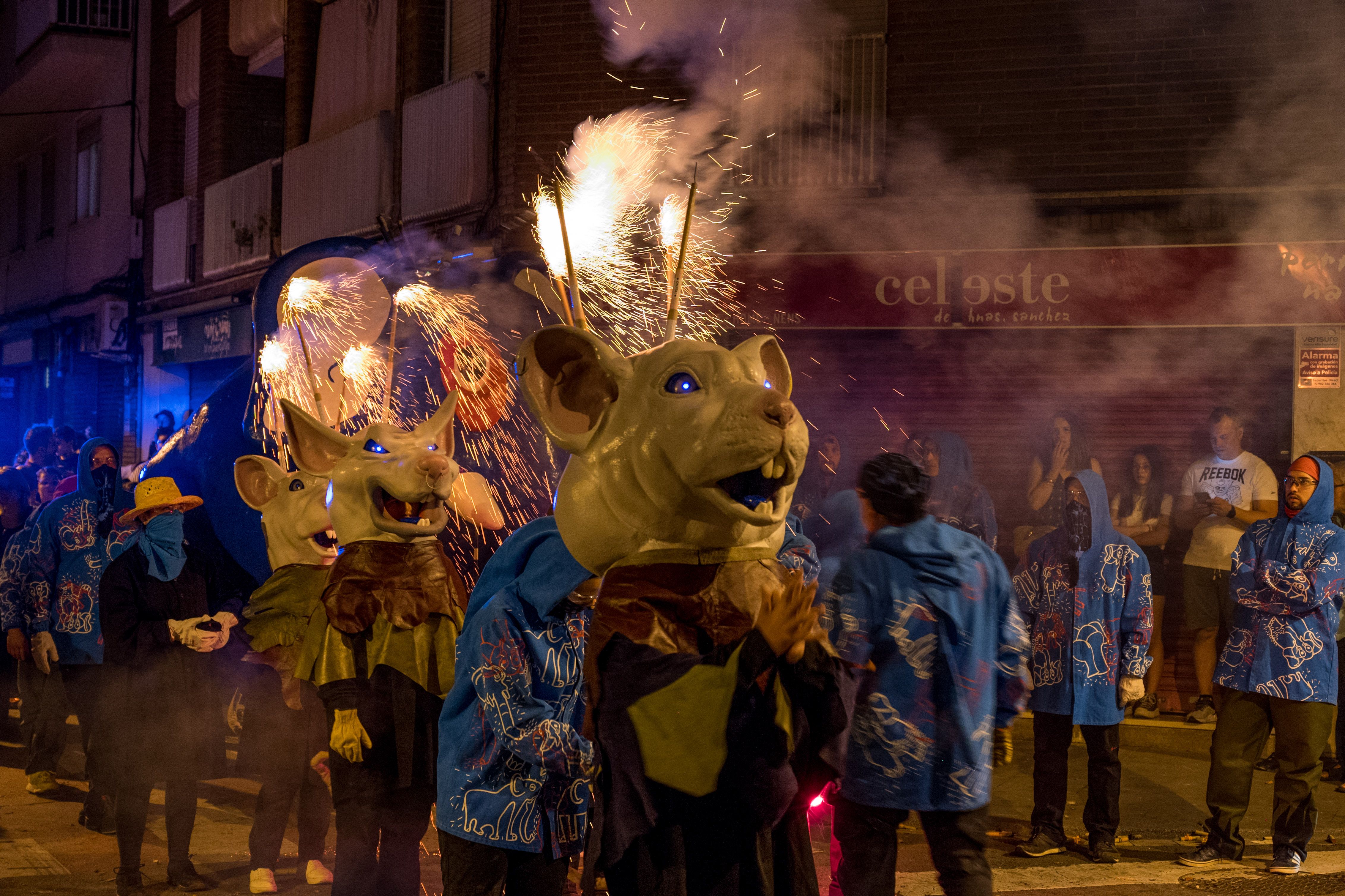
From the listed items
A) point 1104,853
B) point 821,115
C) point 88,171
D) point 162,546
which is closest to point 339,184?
point 821,115

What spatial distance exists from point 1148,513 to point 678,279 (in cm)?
648

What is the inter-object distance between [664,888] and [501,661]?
766mm

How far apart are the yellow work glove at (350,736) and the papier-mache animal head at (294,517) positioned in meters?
1.09

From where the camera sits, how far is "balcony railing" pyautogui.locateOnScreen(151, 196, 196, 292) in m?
16.7

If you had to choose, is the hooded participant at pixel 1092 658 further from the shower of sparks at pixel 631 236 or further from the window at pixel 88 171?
the window at pixel 88 171

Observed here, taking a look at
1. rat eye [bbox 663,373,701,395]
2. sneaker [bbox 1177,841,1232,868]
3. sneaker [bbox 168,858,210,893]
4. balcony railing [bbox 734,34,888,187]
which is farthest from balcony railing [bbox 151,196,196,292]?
rat eye [bbox 663,373,701,395]

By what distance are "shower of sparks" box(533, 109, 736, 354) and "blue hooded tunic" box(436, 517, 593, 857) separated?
0.92 metres

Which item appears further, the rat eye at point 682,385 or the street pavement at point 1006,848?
the street pavement at point 1006,848

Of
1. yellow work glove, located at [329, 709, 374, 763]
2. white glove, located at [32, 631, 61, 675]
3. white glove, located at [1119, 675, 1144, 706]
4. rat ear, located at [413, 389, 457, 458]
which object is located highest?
rat ear, located at [413, 389, 457, 458]

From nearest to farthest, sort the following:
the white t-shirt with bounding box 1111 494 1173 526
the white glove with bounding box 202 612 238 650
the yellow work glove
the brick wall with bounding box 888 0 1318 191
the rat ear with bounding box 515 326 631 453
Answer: the rat ear with bounding box 515 326 631 453
the yellow work glove
the white glove with bounding box 202 612 238 650
the white t-shirt with bounding box 1111 494 1173 526
the brick wall with bounding box 888 0 1318 191

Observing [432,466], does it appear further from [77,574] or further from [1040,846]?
[77,574]

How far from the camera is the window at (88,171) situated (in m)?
19.4

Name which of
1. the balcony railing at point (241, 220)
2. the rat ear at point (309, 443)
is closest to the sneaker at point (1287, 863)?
the rat ear at point (309, 443)

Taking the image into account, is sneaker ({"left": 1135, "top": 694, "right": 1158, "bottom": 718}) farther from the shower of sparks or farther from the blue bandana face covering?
the blue bandana face covering
